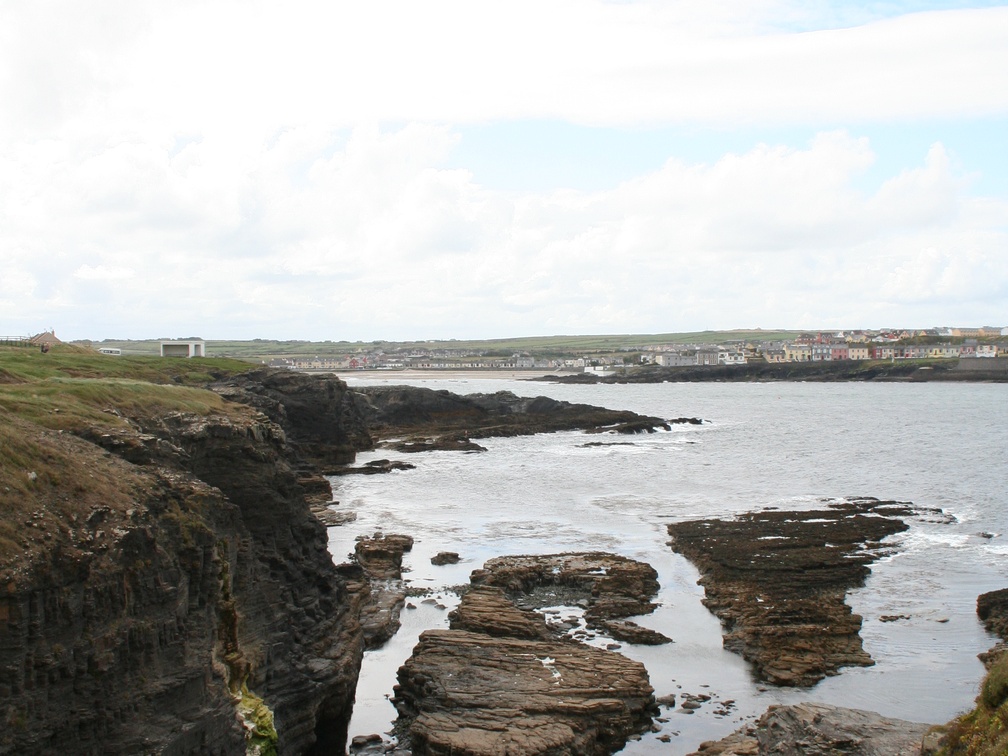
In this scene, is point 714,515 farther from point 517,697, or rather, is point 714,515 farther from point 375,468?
point 517,697

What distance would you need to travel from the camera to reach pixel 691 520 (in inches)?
1597

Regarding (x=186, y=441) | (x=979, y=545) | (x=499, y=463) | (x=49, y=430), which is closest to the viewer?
(x=49, y=430)

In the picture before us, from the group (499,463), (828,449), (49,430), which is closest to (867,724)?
(49,430)

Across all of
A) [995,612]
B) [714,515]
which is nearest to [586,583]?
[995,612]

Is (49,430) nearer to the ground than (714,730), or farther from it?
farther from it

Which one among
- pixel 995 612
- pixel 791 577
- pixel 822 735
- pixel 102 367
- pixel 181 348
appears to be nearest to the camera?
pixel 822 735

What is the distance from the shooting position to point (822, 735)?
16.1 m

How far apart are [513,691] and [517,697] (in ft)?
1.01

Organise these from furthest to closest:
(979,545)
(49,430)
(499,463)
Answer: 1. (499,463)
2. (979,545)
3. (49,430)

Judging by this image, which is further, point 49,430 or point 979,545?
point 979,545

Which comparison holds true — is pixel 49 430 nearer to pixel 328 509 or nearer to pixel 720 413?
pixel 328 509

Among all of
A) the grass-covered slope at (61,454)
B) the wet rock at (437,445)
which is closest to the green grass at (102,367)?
the grass-covered slope at (61,454)

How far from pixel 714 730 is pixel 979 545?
21.5 metres

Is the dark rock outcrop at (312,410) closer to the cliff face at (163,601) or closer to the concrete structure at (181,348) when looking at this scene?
the concrete structure at (181,348)
